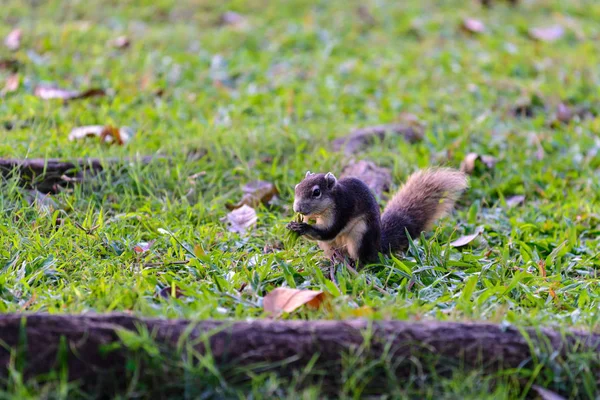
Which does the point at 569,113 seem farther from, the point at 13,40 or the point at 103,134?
the point at 13,40

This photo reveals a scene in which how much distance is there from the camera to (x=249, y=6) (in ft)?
29.1

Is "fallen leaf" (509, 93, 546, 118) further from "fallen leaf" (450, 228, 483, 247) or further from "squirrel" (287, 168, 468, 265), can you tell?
"squirrel" (287, 168, 468, 265)

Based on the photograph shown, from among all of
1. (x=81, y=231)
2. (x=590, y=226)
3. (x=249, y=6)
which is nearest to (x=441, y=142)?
(x=590, y=226)

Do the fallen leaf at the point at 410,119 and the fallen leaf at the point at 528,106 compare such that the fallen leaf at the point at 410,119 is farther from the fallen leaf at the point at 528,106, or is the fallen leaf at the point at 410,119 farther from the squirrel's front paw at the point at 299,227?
the squirrel's front paw at the point at 299,227

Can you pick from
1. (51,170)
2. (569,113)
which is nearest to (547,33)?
(569,113)

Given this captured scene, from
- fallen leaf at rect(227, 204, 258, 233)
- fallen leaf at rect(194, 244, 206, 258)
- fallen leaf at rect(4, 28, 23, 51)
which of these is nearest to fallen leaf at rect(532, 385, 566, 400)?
fallen leaf at rect(194, 244, 206, 258)

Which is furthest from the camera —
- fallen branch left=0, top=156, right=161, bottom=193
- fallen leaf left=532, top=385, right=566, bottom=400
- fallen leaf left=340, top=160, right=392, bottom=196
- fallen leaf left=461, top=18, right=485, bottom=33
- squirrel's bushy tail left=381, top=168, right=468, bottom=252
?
fallen leaf left=461, top=18, right=485, bottom=33

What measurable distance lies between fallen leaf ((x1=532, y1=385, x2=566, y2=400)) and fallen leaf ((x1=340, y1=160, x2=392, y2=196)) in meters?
2.25

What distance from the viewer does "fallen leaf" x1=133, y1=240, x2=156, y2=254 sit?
406 cm

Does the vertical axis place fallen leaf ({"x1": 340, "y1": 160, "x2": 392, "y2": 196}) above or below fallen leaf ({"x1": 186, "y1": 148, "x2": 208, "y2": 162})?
above

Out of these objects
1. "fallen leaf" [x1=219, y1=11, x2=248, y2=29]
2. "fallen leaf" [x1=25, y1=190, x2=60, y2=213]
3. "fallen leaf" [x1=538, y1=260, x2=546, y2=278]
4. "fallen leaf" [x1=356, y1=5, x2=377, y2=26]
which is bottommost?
"fallen leaf" [x1=219, y1=11, x2=248, y2=29]

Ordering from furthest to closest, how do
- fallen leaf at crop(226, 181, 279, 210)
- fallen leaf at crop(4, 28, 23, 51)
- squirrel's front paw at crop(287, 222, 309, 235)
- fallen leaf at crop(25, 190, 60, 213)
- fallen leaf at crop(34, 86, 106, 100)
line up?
fallen leaf at crop(4, 28, 23, 51) < fallen leaf at crop(34, 86, 106, 100) < fallen leaf at crop(226, 181, 279, 210) < fallen leaf at crop(25, 190, 60, 213) < squirrel's front paw at crop(287, 222, 309, 235)

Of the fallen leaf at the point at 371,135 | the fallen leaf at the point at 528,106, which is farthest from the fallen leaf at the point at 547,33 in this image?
the fallen leaf at the point at 371,135

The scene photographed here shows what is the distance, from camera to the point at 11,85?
251 inches
